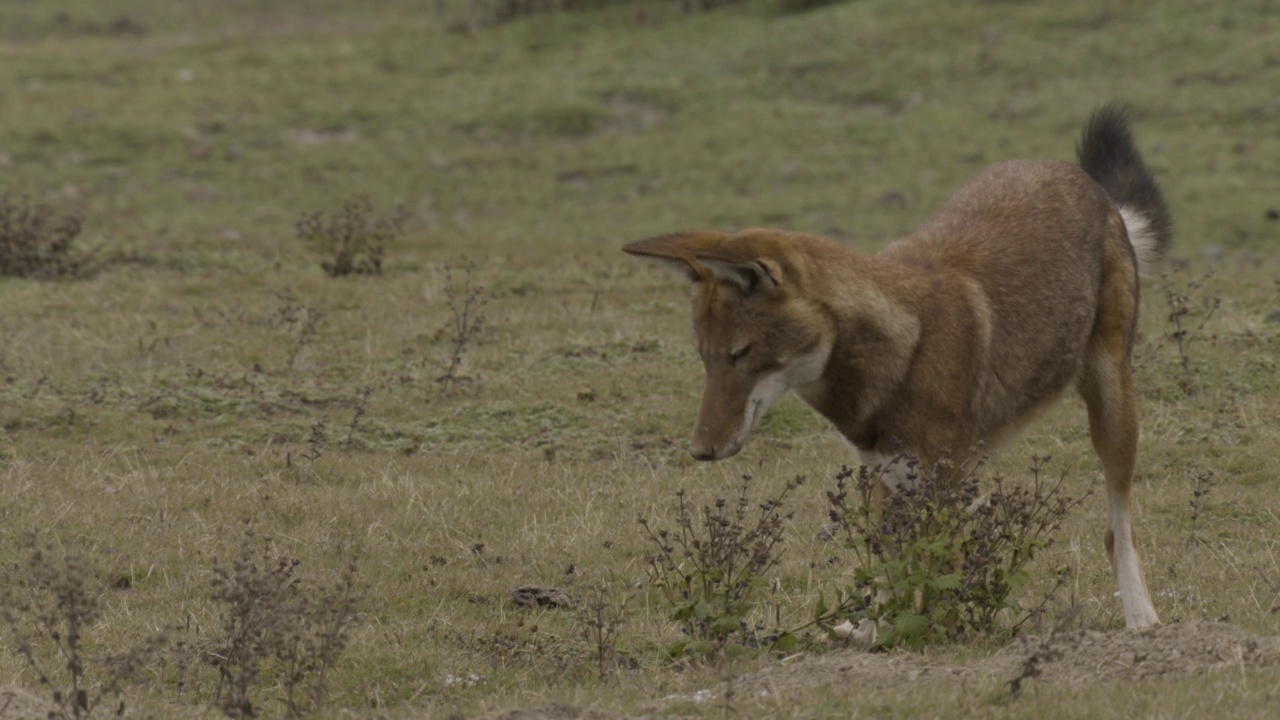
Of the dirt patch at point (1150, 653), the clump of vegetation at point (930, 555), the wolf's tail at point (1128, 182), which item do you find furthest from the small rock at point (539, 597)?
the wolf's tail at point (1128, 182)

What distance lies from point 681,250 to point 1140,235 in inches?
116

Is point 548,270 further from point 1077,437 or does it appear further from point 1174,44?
point 1174,44

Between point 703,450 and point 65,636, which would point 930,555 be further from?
point 65,636

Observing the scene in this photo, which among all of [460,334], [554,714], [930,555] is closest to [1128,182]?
[930,555]

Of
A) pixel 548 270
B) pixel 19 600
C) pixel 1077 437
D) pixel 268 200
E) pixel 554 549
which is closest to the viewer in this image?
pixel 19 600

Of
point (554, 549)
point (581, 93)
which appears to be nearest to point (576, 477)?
point (554, 549)

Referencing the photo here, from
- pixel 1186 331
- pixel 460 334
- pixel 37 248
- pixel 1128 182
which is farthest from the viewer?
pixel 37 248

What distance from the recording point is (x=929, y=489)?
590 cm

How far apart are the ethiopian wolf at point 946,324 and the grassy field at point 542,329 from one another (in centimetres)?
77

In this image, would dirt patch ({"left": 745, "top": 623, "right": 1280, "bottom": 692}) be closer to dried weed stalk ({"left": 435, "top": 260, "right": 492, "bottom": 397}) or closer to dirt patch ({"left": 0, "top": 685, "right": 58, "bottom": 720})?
dirt patch ({"left": 0, "top": 685, "right": 58, "bottom": 720})

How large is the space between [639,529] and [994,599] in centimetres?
220

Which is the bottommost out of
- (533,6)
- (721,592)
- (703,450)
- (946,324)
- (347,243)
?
(347,243)

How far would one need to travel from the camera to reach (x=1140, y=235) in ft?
25.7

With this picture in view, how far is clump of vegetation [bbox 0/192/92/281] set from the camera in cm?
1433
